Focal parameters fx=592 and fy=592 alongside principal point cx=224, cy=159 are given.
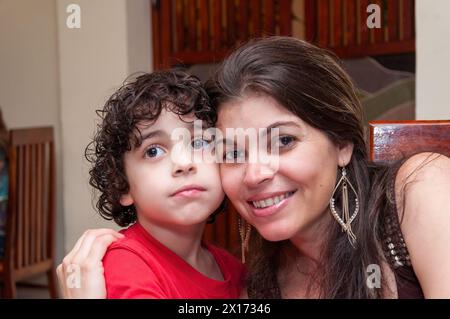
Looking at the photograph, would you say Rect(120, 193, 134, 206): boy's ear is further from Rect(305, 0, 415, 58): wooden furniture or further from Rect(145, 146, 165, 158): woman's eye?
Rect(305, 0, 415, 58): wooden furniture

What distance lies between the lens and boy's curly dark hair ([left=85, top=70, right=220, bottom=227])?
0.91 m

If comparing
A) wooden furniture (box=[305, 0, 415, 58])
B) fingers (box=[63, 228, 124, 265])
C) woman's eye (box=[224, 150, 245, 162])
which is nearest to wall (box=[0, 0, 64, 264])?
wooden furniture (box=[305, 0, 415, 58])

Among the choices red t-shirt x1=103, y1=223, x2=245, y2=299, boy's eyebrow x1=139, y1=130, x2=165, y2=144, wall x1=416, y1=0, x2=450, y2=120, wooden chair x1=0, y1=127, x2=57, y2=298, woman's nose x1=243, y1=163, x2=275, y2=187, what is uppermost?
wall x1=416, y1=0, x2=450, y2=120

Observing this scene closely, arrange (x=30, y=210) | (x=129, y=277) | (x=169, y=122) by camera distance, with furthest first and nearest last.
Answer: (x=30, y=210)
(x=169, y=122)
(x=129, y=277)

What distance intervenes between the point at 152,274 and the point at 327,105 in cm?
36

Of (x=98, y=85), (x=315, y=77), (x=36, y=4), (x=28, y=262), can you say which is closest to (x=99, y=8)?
(x=98, y=85)

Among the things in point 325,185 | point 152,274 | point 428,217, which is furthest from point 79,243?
point 428,217

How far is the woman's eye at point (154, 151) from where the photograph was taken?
0.90 m

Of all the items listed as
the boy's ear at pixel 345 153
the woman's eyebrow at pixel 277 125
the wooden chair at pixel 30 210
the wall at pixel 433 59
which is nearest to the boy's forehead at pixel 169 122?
the woman's eyebrow at pixel 277 125

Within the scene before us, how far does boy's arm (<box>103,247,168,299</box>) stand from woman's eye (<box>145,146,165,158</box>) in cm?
15

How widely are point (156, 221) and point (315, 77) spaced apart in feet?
1.12

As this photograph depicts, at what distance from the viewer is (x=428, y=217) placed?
0.84m

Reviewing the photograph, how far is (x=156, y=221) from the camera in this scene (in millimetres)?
966

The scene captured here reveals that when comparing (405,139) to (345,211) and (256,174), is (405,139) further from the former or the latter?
(256,174)
